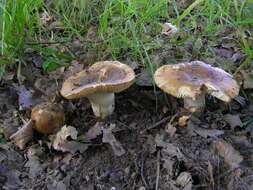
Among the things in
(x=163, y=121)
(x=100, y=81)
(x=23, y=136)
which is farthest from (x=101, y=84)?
(x=23, y=136)

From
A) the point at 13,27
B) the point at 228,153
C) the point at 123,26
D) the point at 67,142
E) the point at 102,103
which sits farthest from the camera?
the point at 123,26

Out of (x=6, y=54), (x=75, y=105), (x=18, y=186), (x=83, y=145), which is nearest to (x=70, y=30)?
(x=6, y=54)

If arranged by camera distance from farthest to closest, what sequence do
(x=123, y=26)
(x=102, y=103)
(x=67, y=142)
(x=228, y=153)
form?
(x=123, y=26) → (x=102, y=103) → (x=67, y=142) → (x=228, y=153)

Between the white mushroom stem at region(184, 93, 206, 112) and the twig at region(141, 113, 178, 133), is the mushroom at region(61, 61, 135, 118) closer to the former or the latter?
the twig at region(141, 113, 178, 133)

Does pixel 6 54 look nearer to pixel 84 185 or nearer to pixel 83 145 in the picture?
pixel 83 145

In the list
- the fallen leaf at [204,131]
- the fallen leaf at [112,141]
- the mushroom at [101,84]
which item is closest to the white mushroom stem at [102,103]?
the mushroom at [101,84]

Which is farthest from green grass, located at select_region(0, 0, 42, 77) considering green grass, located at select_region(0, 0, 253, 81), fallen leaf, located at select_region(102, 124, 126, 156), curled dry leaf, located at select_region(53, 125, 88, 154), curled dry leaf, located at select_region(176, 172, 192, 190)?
curled dry leaf, located at select_region(176, 172, 192, 190)

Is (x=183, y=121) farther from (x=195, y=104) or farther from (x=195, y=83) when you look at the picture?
(x=195, y=83)
